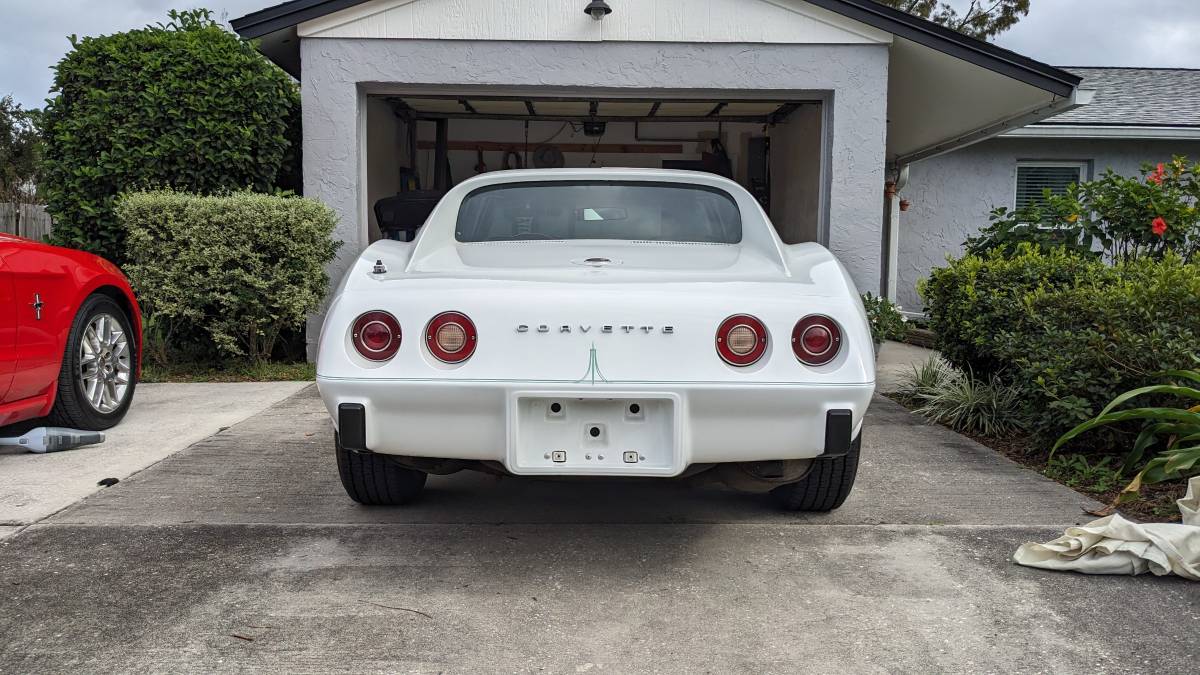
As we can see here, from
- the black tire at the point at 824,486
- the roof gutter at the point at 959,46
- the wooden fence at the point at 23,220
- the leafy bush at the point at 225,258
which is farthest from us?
the wooden fence at the point at 23,220

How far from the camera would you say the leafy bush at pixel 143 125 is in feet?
24.7

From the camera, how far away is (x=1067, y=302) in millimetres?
4918

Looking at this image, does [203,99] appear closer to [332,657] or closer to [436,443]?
[436,443]

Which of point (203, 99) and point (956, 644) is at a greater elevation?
point (203, 99)

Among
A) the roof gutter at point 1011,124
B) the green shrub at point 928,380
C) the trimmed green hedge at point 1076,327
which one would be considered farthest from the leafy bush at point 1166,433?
the roof gutter at point 1011,124

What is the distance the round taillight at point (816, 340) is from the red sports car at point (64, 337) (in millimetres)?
3493

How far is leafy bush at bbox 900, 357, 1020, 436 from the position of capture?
557 cm

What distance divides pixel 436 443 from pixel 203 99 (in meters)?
5.72

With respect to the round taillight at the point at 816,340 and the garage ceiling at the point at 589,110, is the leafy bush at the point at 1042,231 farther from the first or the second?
the garage ceiling at the point at 589,110

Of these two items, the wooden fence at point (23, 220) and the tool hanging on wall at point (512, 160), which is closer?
the wooden fence at point (23, 220)

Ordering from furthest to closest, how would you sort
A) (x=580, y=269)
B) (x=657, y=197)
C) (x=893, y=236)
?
(x=893, y=236) → (x=657, y=197) → (x=580, y=269)

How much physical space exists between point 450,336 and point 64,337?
285 cm

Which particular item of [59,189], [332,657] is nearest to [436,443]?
[332,657]

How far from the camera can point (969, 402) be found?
226 inches
